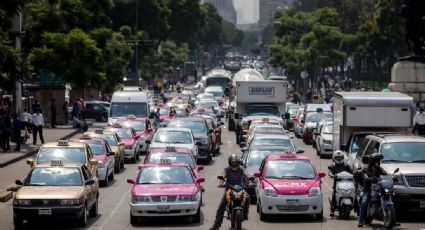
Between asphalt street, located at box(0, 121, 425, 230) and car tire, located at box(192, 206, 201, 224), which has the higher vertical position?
car tire, located at box(192, 206, 201, 224)

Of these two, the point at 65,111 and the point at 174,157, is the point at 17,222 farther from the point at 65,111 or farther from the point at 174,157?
the point at 65,111

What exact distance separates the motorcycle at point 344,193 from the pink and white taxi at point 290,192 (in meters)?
0.46

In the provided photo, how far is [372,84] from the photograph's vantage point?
118 metres

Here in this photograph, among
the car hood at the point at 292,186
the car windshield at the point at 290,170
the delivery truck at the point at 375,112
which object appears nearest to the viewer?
the car hood at the point at 292,186

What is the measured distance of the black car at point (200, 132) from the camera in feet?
142

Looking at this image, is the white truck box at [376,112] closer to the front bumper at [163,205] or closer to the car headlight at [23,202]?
the front bumper at [163,205]

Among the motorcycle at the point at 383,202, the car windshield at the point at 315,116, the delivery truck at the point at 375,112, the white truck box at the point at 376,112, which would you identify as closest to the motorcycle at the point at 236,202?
the motorcycle at the point at 383,202

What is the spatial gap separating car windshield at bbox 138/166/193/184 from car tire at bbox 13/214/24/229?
9.66ft

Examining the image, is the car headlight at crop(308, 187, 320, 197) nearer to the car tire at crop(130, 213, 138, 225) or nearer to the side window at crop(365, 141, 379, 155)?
the side window at crop(365, 141, 379, 155)

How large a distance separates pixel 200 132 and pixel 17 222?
68.4 feet

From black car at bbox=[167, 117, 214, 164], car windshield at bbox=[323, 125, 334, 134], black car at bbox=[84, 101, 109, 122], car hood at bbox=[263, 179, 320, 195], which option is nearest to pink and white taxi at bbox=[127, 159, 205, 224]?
car hood at bbox=[263, 179, 320, 195]

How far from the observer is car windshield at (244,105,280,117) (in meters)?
56.0

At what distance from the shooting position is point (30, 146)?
48.7 meters

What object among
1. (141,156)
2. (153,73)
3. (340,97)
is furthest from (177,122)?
(153,73)
